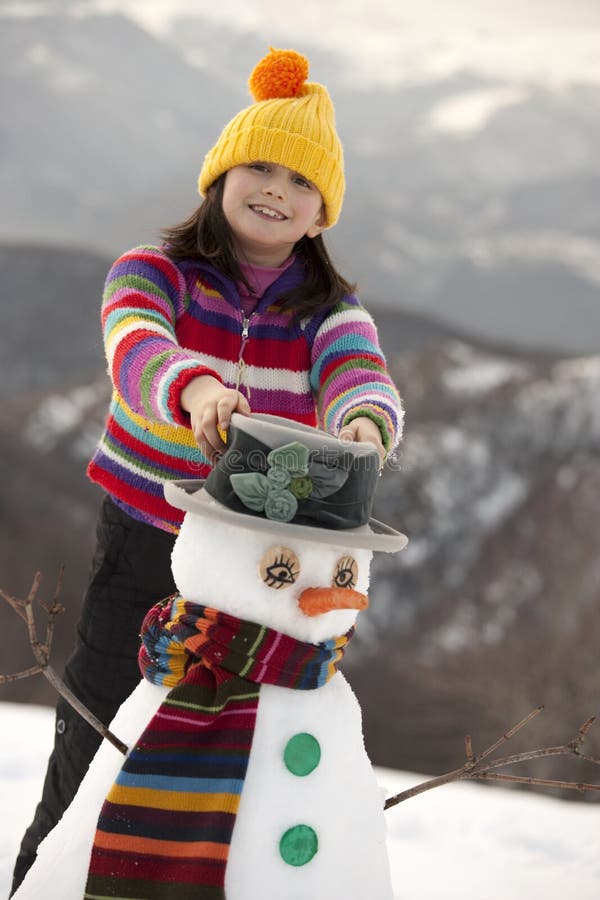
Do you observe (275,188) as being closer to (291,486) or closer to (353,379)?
(353,379)

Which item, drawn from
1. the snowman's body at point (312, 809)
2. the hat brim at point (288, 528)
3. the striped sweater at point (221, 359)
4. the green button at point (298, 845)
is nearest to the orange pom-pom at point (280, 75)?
the striped sweater at point (221, 359)

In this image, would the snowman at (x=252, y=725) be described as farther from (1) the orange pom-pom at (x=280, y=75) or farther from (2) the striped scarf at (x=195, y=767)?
(1) the orange pom-pom at (x=280, y=75)

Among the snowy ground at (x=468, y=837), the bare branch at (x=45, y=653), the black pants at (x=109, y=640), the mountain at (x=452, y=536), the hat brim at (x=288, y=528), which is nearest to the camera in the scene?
the hat brim at (x=288, y=528)

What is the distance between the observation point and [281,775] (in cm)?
85

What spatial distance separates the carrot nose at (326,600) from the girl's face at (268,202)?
0.46 meters

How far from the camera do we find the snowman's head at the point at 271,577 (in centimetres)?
85

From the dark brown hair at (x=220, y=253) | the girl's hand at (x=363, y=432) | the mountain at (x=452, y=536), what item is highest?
the dark brown hair at (x=220, y=253)

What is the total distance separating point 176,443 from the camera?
110 cm

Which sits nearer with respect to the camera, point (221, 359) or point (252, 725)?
point (252, 725)

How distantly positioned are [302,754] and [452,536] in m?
17.9

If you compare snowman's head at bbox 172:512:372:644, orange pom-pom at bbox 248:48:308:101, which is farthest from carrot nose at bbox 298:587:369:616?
orange pom-pom at bbox 248:48:308:101

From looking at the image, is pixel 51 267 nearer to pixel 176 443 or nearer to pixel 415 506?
pixel 415 506

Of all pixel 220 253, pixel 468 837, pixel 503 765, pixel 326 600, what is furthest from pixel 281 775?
pixel 468 837

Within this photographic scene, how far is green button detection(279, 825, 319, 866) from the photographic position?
2.74 feet
